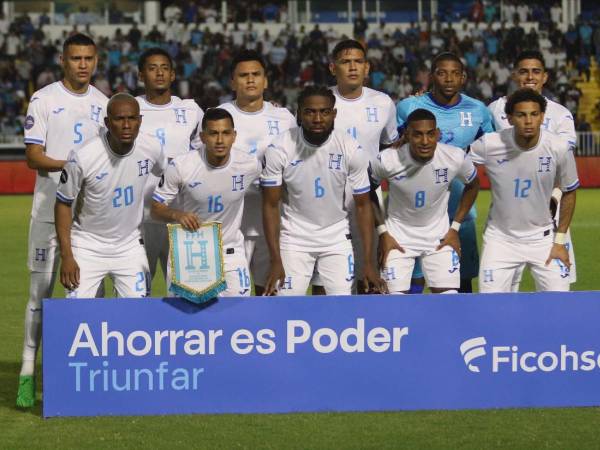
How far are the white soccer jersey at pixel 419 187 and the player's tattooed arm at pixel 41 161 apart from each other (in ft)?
7.37

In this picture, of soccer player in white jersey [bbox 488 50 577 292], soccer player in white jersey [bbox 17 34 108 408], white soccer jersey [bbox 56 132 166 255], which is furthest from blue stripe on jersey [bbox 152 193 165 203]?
soccer player in white jersey [bbox 488 50 577 292]

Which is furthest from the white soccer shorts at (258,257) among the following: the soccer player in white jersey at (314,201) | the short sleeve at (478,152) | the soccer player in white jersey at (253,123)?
the short sleeve at (478,152)

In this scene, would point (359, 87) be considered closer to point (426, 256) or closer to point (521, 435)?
point (426, 256)

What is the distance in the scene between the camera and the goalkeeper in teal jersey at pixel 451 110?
9.41 metres

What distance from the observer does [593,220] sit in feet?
70.2

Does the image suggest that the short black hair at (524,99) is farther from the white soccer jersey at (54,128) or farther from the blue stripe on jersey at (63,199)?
the blue stripe on jersey at (63,199)

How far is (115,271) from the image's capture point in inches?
322

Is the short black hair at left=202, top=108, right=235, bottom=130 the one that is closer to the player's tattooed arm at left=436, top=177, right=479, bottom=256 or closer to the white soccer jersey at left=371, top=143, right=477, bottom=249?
the white soccer jersey at left=371, top=143, right=477, bottom=249

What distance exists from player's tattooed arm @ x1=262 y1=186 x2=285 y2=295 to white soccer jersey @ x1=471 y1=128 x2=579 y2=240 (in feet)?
5.16

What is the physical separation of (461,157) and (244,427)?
8.69 ft

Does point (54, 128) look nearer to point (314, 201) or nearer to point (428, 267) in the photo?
point (314, 201)

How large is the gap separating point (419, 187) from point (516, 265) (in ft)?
3.05

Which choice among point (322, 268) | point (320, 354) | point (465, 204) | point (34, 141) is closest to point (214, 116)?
point (34, 141)

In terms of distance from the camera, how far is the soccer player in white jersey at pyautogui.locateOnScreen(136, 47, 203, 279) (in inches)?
360
